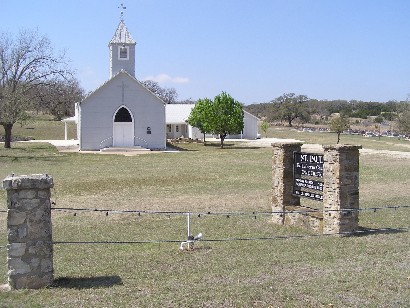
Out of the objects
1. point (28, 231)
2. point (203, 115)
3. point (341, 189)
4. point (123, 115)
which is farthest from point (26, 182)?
point (203, 115)

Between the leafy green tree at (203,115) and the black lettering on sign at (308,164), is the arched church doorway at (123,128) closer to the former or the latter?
the leafy green tree at (203,115)

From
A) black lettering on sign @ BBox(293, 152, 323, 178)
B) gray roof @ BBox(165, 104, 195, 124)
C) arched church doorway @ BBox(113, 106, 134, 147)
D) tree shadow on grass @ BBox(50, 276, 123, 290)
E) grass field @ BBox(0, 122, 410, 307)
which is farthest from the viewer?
gray roof @ BBox(165, 104, 195, 124)

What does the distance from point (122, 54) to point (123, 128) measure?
7371 mm

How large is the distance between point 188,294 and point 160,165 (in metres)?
25.5

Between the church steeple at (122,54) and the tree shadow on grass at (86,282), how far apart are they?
42.6 meters

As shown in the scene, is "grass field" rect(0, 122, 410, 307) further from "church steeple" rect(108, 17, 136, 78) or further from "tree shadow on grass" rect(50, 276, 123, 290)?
"church steeple" rect(108, 17, 136, 78)

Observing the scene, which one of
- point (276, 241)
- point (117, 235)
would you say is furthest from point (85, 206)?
point (276, 241)

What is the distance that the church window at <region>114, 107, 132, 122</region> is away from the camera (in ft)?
154

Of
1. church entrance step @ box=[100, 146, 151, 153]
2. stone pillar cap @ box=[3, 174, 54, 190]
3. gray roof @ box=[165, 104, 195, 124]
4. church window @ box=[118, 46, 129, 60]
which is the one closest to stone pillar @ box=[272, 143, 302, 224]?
stone pillar cap @ box=[3, 174, 54, 190]

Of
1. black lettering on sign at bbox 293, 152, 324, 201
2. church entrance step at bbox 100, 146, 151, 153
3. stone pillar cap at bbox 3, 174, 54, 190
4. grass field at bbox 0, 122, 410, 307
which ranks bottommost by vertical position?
grass field at bbox 0, 122, 410, 307

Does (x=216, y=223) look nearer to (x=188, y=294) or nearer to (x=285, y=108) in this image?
(x=188, y=294)

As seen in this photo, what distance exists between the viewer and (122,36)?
5009cm

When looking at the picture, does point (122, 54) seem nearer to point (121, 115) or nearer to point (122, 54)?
point (122, 54)

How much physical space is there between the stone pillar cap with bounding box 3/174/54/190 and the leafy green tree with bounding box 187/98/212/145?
44.3 m
